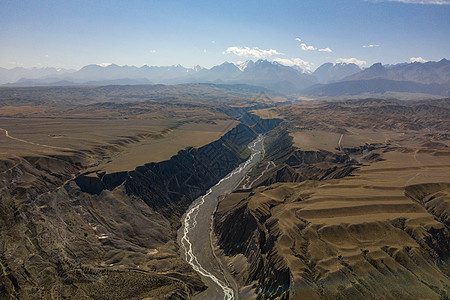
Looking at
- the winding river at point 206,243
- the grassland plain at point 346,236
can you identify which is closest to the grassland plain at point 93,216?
the winding river at point 206,243

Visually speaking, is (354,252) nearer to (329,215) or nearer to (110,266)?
(329,215)

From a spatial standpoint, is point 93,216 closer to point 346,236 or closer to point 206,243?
point 206,243

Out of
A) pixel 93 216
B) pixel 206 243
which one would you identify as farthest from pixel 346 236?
pixel 93 216

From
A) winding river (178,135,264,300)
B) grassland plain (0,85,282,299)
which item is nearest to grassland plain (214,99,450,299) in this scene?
winding river (178,135,264,300)

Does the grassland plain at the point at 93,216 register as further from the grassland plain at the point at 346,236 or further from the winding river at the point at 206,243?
the grassland plain at the point at 346,236

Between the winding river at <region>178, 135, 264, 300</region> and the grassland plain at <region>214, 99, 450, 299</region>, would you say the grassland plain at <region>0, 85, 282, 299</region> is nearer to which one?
the winding river at <region>178, 135, 264, 300</region>

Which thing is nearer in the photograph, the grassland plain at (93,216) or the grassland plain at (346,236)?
the grassland plain at (346,236)

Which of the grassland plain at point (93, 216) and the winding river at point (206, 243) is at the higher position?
the grassland plain at point (93, 216)

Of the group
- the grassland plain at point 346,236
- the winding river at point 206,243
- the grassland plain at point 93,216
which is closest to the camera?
the grassland plain at point 346,236
